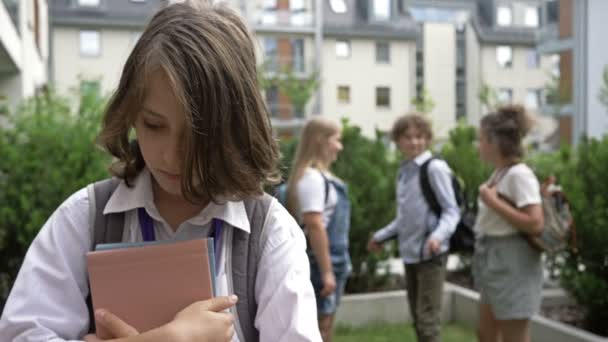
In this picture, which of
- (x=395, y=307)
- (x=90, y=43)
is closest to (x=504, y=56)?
(x=90, y=43)

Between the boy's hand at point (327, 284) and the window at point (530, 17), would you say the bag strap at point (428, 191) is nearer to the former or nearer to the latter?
the boy's hand at point (327, 284)

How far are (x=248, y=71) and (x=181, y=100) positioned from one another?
147 mm

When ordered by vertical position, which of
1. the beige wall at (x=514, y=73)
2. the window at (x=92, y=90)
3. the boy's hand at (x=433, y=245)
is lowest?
the boy's hand at (x=433, y=245)

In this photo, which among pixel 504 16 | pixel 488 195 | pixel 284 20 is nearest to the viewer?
pixel 488 195

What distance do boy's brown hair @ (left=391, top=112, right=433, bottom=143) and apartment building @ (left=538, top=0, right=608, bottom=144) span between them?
1800cm

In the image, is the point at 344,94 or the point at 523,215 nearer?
the point at 523,215

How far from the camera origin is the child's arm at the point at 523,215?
3797mm

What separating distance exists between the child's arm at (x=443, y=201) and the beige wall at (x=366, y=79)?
1309 inches

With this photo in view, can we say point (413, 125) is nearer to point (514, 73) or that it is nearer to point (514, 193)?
point (514, 193)

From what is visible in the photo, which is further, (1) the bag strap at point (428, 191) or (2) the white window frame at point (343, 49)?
(2) the white window frame at point (343, 49)

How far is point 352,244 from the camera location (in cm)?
668

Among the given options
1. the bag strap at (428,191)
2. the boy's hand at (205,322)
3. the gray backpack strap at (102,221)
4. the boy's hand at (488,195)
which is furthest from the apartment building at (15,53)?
the boy's hand at (205,322)

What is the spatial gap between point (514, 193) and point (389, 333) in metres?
2.52

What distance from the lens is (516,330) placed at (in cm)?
386
